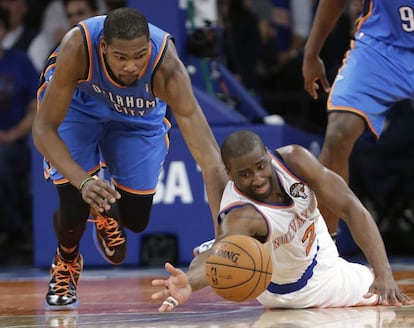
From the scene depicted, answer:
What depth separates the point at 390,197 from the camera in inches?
327

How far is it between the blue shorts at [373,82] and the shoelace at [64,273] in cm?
160

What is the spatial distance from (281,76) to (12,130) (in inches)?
97.7

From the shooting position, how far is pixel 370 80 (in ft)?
18.2

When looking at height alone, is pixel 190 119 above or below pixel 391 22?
below

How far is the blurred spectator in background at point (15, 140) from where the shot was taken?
8.39m

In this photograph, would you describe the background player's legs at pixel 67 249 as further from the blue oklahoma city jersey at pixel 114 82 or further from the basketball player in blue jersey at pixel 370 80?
the basketball player in blue jersey at pixel 370 80

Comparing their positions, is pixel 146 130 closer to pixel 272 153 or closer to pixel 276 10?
pixel 272 153

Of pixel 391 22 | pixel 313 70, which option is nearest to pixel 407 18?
pixel 391 22

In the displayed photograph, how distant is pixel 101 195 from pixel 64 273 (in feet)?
4.17

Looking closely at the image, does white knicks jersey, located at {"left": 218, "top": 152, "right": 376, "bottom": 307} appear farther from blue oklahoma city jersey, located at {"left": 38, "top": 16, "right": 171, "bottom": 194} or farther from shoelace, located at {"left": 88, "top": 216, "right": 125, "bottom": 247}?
shoelace, located at {"left": 88, "top": 216, "right": 125, "bottom": 247}

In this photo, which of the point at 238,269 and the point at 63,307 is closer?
the point at 238,269

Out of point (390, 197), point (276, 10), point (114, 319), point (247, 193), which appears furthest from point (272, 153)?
point (276, 10)

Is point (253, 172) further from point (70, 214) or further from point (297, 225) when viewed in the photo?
point (70, 214)

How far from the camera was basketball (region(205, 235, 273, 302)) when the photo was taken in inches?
163
